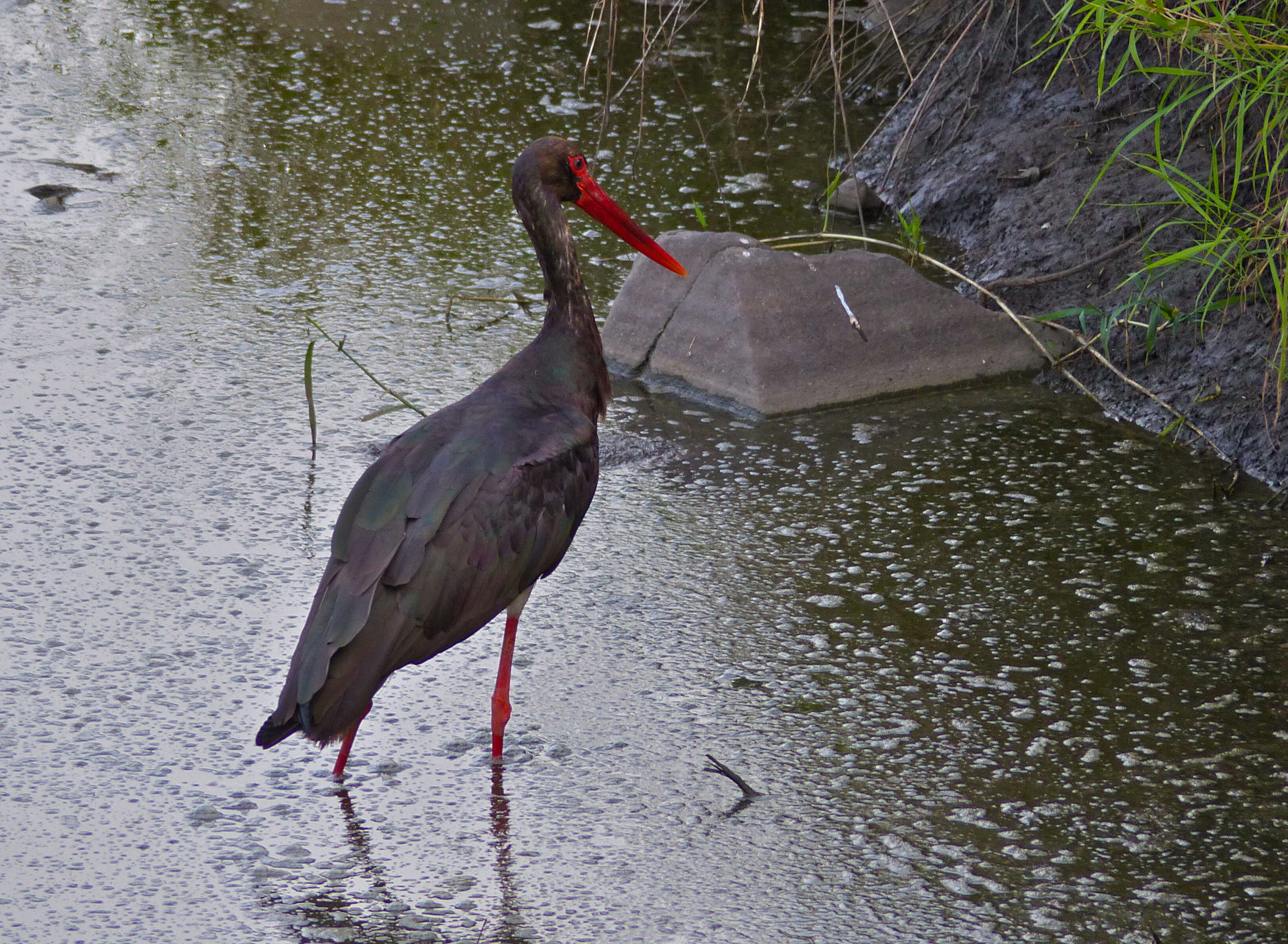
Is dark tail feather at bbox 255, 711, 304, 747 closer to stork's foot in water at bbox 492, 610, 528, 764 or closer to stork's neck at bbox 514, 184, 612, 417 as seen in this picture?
stork's foot in water at bbox 492, 610, 528, 764

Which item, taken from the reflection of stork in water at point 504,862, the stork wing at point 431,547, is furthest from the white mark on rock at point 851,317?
the reflection of stork in water at point 504,862

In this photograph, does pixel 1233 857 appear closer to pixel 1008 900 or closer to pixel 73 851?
pixel 1008 900

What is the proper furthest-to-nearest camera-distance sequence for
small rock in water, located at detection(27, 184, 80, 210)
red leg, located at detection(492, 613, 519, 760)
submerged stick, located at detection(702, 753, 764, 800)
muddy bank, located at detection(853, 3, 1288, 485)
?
small rock in water, located at detection(27, 184, 80, 210) < muddy bank, located at detection(853, 3, 1288, 485) < red leg, located at detection(492, 613, 519, 760) < submerged stick, located at detection(702, 753, 764, 800)

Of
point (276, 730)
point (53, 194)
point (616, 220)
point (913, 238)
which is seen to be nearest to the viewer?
point (276, 730)

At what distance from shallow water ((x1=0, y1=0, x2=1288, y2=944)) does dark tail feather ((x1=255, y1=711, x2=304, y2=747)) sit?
0.22 m

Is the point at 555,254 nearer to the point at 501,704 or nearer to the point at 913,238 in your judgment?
→ the point at 501,704

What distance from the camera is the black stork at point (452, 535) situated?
2637 mm

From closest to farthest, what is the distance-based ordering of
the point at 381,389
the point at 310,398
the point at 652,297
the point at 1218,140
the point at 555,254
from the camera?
the point at 555,254, the point at 310,398, the point at 381,389, the point at 1218,140, the point at 652,297

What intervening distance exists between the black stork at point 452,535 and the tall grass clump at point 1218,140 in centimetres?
170

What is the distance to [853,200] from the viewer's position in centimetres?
568

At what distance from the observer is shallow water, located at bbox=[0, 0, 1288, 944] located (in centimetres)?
256

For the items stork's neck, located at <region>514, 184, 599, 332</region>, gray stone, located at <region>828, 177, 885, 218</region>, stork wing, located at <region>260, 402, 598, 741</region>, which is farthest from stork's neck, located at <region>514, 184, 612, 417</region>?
gray stone, located at <region>828, 177, 885, 218</region>

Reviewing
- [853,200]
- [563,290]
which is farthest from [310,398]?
[853,200]

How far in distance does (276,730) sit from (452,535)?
1.69 ft
